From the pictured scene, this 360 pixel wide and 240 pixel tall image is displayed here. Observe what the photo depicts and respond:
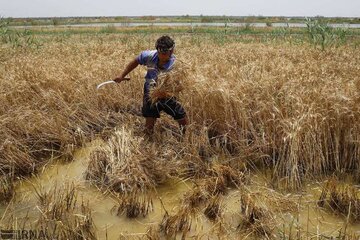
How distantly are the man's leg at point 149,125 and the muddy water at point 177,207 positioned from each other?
3.04 feet

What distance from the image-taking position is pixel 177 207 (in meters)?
3.13

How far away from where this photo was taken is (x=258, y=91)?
4559 mm

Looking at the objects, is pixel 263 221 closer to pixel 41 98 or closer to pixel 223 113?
pixel 223 113

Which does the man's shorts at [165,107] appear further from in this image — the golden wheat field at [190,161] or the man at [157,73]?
the golden wheat field at [190,161]

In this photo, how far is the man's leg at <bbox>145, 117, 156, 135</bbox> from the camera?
13.9ft

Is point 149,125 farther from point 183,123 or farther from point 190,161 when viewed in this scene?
point 190,161

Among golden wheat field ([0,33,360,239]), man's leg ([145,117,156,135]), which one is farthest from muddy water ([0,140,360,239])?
man's leg ([145,117,156,135])

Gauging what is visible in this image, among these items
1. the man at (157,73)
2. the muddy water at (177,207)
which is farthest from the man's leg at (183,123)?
the muddy water at (177,207)

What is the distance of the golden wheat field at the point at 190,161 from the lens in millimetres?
2850

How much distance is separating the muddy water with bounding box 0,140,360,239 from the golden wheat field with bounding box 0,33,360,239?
0.04 ft

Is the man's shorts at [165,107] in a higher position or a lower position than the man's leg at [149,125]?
higher

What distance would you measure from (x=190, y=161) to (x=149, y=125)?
2.66 feet

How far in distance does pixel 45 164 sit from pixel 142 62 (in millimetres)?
1545

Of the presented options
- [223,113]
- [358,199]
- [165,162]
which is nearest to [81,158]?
[165,162]
